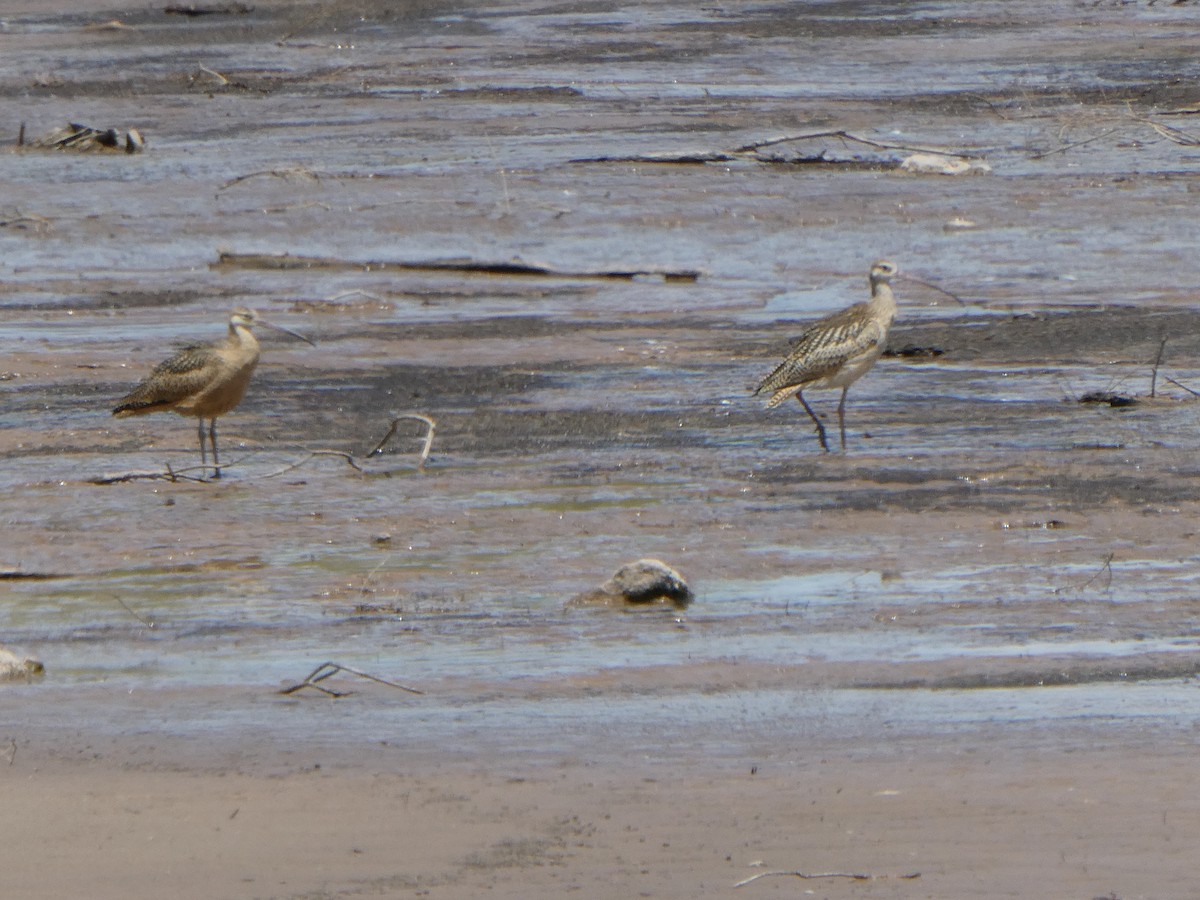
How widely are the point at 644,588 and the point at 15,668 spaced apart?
2.29m

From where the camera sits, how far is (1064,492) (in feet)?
36.4

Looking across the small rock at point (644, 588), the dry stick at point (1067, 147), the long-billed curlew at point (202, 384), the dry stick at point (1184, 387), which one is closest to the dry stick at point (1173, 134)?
the dry stick at point (1067, 147)

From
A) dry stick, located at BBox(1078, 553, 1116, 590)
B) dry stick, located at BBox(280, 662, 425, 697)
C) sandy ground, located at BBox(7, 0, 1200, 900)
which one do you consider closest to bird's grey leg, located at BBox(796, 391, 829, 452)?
sandy ground, located at BBox(7, 0, 1200, 900)

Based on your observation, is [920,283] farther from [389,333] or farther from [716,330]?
[389,333]

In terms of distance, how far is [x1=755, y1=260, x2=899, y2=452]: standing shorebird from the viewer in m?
12.6

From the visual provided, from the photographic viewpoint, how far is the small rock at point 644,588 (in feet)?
30.6

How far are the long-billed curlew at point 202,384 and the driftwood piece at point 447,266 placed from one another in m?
5.17

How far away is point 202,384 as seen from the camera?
12211 millimetres

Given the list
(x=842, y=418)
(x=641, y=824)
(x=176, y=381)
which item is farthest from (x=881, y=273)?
(x=641, y=824)

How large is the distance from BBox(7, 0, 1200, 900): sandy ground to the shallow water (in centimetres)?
4

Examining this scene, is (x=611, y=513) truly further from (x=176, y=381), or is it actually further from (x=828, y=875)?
(x=828, y=875)

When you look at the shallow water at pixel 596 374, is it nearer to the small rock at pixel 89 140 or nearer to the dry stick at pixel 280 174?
the dry stick at pixel 280 174

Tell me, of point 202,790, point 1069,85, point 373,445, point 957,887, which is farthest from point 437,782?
point 1069,85

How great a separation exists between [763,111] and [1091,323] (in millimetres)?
8832
